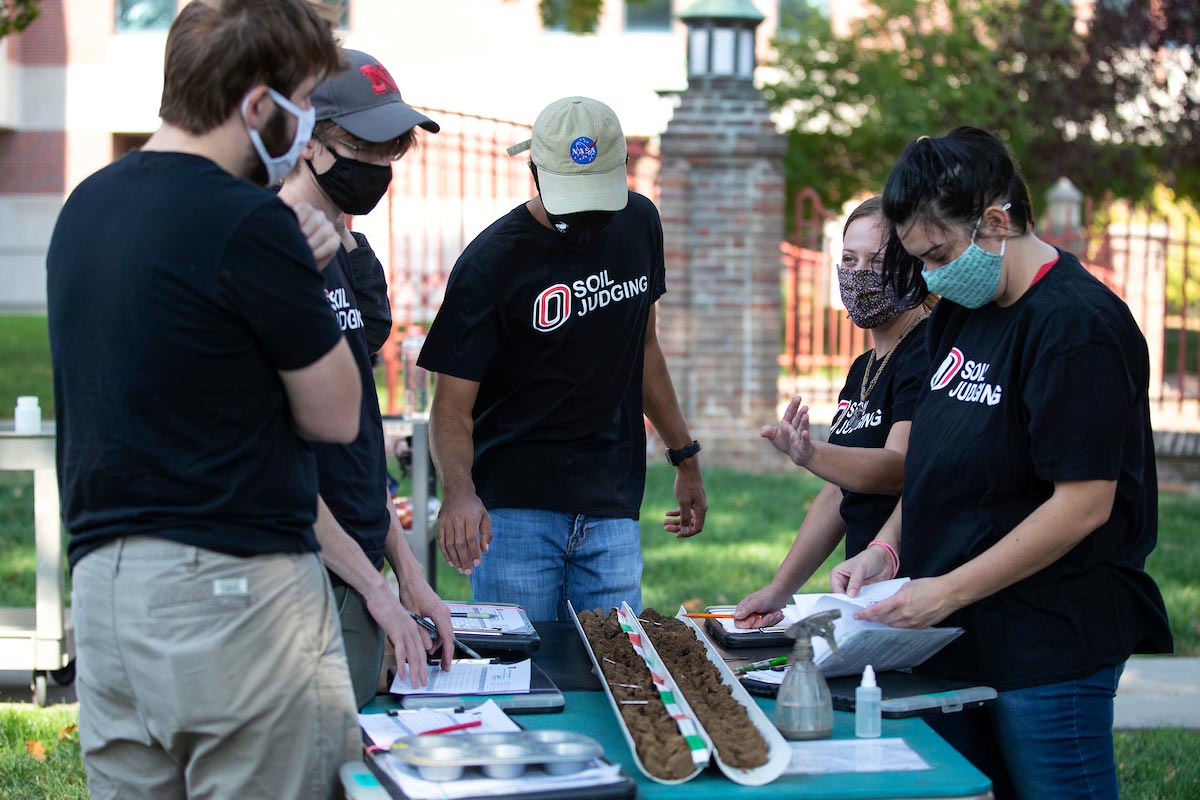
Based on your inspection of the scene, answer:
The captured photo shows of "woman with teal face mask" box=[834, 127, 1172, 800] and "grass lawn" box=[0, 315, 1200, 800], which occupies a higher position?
"woman with teal face mask" box=[834, 127, 1172, 800]

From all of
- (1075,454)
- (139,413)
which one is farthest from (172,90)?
(1075,454)

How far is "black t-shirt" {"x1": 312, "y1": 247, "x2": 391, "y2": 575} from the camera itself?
2.59 meters

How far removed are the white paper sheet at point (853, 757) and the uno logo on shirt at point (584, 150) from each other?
161 cm

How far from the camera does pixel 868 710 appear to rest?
2.53 meters

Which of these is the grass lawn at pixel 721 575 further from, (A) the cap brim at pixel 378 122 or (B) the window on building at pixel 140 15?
(B) the window on building at pixel 140 15

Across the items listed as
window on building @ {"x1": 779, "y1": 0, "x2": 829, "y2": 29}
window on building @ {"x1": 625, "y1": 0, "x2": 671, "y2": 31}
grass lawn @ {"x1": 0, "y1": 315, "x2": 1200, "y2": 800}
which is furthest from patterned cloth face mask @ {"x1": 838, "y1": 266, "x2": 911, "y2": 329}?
window on building @ {"x1": 625, "y1": 0, "x2": 671, "y2": 31}

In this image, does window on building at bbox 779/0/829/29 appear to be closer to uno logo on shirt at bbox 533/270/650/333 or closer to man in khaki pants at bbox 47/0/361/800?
uno logo on shirt at bbox 533/270/650/333

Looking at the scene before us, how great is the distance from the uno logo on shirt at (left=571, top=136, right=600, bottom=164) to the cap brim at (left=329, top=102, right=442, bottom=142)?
0.71 metres

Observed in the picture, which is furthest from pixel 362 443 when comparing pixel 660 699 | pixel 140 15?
pixel 140 15

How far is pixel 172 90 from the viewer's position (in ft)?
6.69

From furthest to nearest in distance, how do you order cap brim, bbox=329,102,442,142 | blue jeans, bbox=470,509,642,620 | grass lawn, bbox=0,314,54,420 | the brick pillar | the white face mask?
1. grass lawn, bbox=0,314,54,420
2. the brick pillar
3. blue jeans, bbox=470,509,642,620
4. cap brim, bbox=329,102,442,142
5. the white face mask

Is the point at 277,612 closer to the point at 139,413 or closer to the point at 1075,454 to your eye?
the point at 139,413

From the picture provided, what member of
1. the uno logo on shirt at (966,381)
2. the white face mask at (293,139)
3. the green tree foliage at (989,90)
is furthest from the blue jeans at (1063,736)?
the green tree foliage at (989,90)

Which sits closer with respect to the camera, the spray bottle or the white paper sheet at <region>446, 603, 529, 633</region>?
the spray bottle
